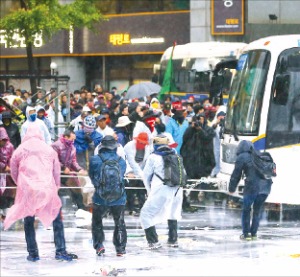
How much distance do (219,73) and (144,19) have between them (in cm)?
2449

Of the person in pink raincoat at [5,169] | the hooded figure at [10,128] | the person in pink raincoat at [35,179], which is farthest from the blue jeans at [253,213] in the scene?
the hooded figure at [10,128]

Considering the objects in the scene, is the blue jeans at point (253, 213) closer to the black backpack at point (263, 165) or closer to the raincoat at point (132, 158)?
the black backpack at point (263, 165)

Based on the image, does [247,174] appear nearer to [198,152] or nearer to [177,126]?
[177,126]

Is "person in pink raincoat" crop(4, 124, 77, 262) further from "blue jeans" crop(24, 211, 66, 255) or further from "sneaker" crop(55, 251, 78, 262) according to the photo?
"sneaker" crop(55, 251, 78, 262)

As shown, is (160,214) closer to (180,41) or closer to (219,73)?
(219,73)

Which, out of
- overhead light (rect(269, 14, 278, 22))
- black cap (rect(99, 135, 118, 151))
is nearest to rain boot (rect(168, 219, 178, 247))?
black cap (rect(99, 135, 118, 151))

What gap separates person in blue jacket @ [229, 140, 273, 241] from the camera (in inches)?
611

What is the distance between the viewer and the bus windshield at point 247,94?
18.7m

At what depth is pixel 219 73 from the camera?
20.8 m

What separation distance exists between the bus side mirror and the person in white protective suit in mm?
3824

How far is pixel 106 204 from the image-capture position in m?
13.9

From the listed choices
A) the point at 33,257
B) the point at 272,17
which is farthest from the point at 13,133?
the point at 272,17

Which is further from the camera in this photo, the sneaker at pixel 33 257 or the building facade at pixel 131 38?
the building facade at pixel 131 38

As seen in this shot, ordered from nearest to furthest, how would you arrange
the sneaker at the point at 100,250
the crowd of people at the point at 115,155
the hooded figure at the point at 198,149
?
the crowd of people at the point at 115,155 → the sneaker at the point at 100,250 → the hooded figure at the point at 198,149
